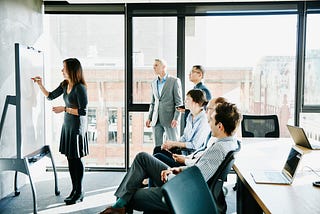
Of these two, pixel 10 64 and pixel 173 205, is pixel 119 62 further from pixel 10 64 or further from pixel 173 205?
pixel 173 205

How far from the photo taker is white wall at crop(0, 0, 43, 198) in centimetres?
357

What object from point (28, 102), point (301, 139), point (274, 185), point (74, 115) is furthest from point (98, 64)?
point (274, 185)

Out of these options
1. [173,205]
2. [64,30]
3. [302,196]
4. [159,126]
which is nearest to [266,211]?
[302,196]

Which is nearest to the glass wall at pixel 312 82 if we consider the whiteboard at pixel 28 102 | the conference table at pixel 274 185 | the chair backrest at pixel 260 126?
the chair backrest at pixel 260 126

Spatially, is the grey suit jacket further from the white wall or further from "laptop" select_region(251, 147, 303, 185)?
"laptop" select_region(251, 147, 303, 185)

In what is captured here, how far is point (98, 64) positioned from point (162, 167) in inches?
106

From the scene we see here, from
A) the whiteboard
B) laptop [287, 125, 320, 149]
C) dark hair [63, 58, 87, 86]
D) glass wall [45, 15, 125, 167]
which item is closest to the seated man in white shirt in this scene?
laptop [287, 125, 320, 149]

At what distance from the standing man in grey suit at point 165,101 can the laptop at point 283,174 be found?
7.42 ft

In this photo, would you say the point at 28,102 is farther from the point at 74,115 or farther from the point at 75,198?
the point at 75,198

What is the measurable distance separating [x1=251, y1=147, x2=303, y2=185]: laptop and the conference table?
0.13 feet

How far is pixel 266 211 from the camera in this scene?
160 centimetres

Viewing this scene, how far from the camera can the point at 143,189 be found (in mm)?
2406

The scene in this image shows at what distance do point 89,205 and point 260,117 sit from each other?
7.07 ft

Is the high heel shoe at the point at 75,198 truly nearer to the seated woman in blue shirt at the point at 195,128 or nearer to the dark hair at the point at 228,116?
the seated woman in blue shirt at the point at 195,128
